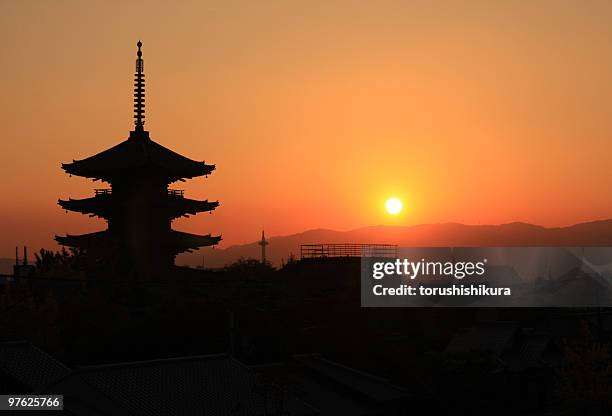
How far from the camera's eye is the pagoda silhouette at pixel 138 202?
6581 centimetres

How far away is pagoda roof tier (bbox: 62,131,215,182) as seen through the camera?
215 feet

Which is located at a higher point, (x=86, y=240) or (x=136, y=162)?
(x=136, y=162)

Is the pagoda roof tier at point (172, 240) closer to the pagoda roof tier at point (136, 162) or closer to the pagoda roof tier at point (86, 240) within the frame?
the pagoda roof tier at point (86, 240)

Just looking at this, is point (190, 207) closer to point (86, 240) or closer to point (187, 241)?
point (187, 241)

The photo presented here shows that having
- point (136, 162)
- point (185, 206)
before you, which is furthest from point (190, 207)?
point (136, 162)

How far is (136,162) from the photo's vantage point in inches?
2584

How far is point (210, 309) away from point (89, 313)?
306 inches

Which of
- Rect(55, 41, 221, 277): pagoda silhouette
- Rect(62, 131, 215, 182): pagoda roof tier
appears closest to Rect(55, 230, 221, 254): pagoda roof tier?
Rect(55, 41, 221, 277): pagoda silhouette

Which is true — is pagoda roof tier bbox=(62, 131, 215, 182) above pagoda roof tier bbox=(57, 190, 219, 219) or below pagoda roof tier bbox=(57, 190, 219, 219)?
above

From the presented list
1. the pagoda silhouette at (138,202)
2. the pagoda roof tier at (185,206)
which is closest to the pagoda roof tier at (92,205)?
the pagoda silhouette at (138,202)

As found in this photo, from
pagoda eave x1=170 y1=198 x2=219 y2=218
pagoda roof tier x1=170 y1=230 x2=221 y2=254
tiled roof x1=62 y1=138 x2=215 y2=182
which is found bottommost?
pagoda roof tier x1=170 y1=230 x2=221 y2=254

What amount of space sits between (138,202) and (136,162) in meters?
3.21

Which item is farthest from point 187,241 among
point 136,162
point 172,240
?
point 136,162

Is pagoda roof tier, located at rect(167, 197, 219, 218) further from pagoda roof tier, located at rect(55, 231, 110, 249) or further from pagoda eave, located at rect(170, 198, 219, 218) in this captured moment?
pagoda roof tier, located at rect(55, 231, 110, 249)
